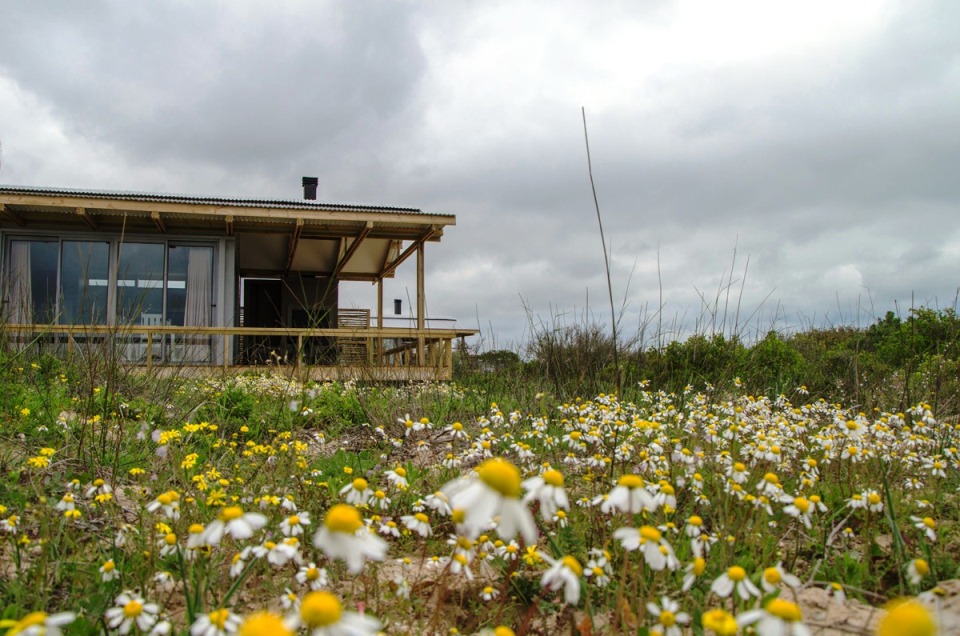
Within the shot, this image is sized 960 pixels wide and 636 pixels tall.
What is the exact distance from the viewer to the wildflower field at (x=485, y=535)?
1.13 m

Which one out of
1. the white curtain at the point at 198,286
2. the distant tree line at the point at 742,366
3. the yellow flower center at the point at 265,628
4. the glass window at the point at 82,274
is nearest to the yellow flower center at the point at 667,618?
the yellow flower center at the point at 265,628

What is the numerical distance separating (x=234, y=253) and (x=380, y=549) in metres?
12.2

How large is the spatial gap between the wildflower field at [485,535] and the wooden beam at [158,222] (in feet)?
23.5

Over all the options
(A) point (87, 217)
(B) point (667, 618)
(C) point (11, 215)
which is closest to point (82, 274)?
(A) point (87, 217)

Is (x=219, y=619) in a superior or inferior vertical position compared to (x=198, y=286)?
inferior

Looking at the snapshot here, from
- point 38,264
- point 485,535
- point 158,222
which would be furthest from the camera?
point 38,264

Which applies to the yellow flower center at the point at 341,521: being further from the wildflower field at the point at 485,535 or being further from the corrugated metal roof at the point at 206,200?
the corrugated metal roof at the point at 206,200

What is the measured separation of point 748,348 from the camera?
7484 millimetres

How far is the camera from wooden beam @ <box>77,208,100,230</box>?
1025 cm

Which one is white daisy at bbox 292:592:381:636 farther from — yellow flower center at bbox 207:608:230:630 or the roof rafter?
the roof rafter

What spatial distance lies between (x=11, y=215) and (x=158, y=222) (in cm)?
241

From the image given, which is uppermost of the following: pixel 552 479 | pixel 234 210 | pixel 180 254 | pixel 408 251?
pixel 234 210

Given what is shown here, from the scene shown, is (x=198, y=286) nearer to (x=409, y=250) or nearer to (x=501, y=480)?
(x=409, y=250)

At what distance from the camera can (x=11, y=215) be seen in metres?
10.5
